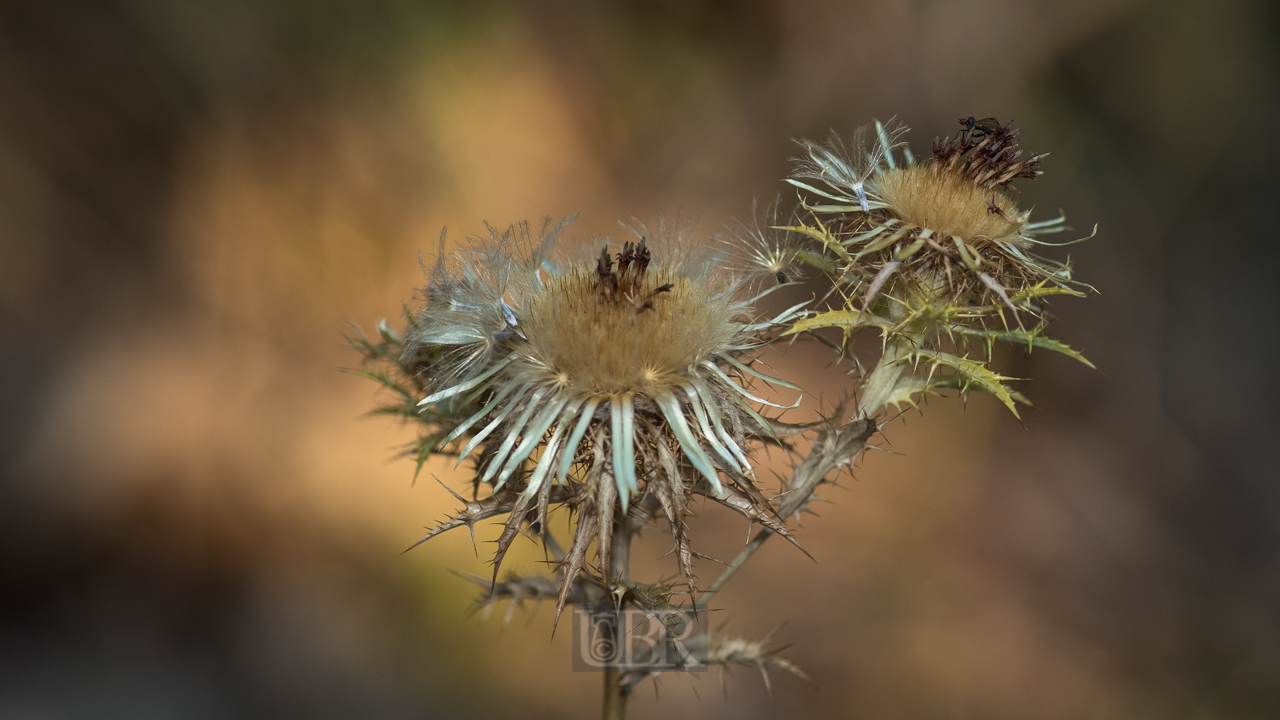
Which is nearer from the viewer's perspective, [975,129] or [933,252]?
[933,252]

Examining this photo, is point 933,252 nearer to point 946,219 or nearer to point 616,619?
point 946,219

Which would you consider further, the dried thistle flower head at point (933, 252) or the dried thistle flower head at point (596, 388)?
the dried thistle flower head at point (933, 252)

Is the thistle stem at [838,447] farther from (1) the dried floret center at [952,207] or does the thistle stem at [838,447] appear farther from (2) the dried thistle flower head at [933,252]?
(1) the dried floret center at [952,207]

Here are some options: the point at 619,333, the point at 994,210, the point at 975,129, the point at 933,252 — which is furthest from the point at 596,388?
the point at 975,129

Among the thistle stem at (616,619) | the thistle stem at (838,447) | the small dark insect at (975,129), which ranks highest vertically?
the small dark insect at (975,129)

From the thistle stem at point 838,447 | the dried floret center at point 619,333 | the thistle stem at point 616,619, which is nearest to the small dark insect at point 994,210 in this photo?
the thistle stem at point 838,447

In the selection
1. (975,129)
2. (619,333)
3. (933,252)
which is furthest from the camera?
(975,129)
